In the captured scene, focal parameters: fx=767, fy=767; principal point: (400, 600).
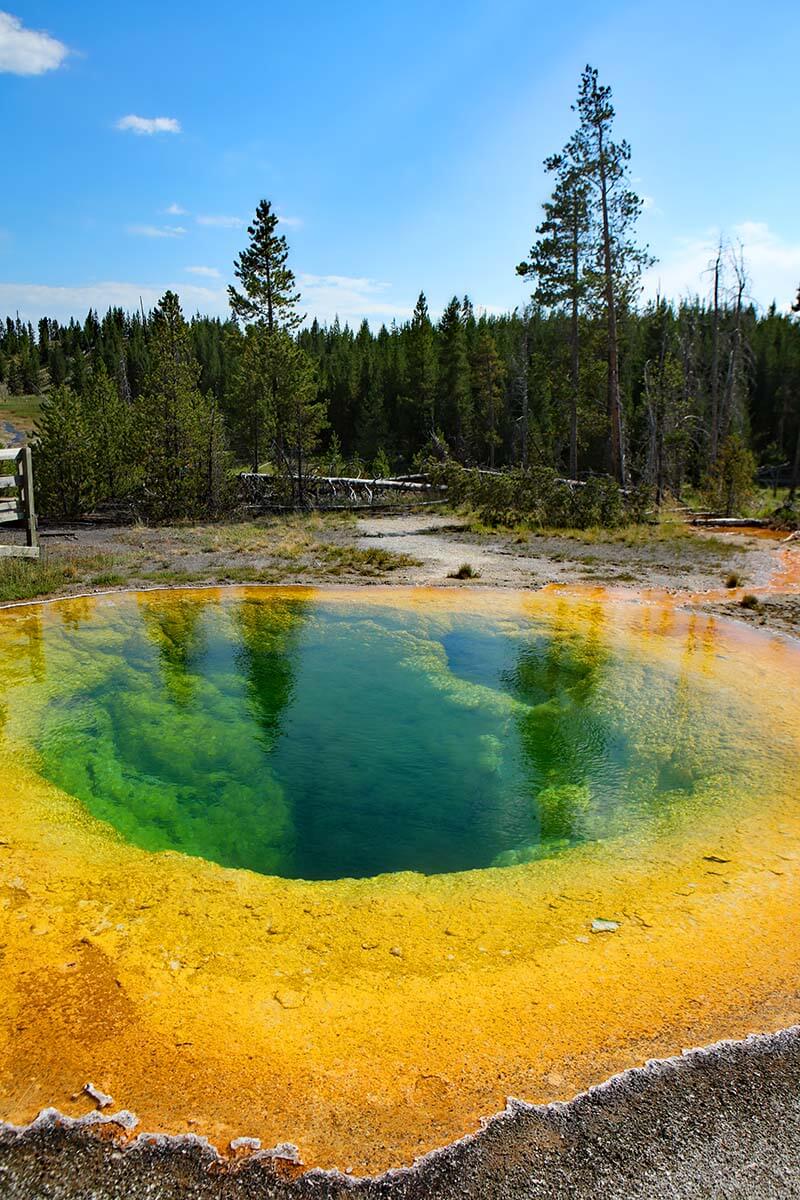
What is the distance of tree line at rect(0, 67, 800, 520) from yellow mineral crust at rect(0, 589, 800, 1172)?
737 inches

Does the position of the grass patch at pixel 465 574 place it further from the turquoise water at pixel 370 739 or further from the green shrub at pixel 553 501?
the green shrub at pixel 553 501

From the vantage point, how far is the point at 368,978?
4277mm

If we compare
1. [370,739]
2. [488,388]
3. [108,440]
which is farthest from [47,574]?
[488,388]

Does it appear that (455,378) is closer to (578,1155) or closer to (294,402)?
(294,402)

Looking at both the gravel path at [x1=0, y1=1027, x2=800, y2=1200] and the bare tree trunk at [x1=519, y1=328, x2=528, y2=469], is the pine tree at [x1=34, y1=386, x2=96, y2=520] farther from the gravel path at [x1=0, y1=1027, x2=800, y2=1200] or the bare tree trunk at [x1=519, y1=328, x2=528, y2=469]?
the bare tree trunk at [x1=519, y1=328, x2=528, y2=469]

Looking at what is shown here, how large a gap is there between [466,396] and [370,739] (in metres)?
45.3

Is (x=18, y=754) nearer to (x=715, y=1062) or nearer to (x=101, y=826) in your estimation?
(x=101, y=826)

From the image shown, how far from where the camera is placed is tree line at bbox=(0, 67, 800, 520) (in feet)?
76.5

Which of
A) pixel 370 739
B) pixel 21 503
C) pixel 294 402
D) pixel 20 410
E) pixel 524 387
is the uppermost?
pixel 20 410

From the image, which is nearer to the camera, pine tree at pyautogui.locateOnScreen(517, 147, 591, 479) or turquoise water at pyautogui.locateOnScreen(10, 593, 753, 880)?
turquoise water at pyautogui.locateOnScreen(10, 593, 753, 880)

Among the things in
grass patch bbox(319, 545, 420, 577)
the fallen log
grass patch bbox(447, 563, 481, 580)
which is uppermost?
the fallen log

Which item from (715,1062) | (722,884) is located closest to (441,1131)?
(715,1062)

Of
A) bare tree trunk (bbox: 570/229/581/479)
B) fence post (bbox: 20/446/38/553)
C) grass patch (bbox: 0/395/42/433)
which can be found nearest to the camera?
fence post (bbox: 20/446/38/553)

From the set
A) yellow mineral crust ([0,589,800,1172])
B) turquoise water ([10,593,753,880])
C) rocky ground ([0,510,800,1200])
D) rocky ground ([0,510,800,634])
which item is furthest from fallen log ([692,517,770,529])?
rocky ground ([0,510,800,1200])
